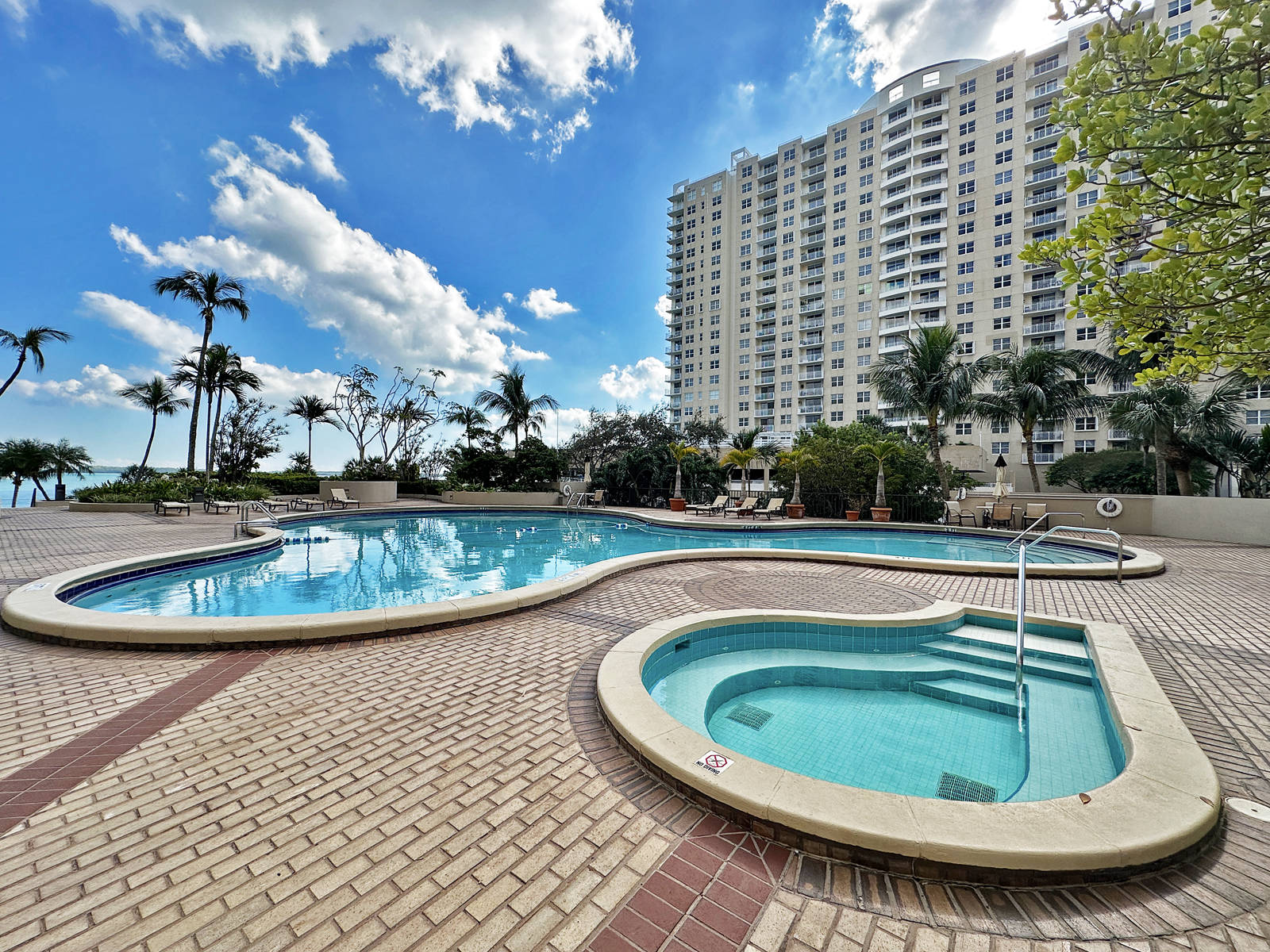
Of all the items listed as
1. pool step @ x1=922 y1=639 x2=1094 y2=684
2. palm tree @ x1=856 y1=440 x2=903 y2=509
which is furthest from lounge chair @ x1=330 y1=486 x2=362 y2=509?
pool step @ x1=922 y1=639 x2=1094 y2=684

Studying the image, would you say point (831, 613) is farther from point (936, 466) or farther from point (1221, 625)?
point (936, 466)

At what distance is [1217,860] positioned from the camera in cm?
209

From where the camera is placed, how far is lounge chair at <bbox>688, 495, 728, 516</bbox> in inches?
760

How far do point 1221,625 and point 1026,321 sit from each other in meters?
51.8

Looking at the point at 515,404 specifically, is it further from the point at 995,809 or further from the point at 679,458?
the point at 995,809

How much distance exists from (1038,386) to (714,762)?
23.7 m

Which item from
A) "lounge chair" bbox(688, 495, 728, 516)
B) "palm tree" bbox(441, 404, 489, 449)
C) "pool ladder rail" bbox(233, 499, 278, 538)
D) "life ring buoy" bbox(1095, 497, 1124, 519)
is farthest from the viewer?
"palm tree" bbox(441, 404, 489, 449)

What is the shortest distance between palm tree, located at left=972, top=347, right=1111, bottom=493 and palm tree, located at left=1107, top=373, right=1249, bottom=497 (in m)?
1.82

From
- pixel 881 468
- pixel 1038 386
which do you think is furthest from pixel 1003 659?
pixel 1038 386

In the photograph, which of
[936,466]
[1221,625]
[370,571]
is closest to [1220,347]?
[1221,625]

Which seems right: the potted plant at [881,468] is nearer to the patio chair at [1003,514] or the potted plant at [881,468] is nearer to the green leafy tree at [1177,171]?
the patio chair at [1003,514]

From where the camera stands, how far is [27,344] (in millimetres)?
18031

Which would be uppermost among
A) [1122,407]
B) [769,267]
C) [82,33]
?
[769,267]

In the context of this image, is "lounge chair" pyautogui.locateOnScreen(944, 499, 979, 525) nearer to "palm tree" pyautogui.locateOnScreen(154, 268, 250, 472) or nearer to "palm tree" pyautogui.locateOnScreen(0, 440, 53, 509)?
"palm tree" pyautogui.locateOnScreen(154, 268, 250, 472)
